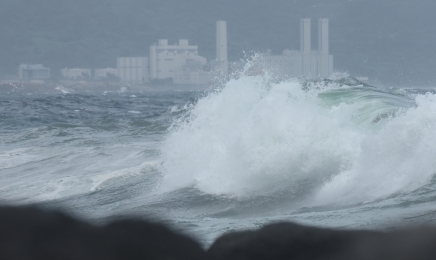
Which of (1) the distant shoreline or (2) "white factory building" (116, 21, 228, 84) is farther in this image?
(2) "white factory building" (116, 21, 228, 84)

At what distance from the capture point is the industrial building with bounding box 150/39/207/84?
326 ft

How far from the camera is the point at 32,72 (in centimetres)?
10150

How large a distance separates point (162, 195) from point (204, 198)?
0.75 m

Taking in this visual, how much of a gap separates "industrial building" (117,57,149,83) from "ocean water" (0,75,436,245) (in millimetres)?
92466

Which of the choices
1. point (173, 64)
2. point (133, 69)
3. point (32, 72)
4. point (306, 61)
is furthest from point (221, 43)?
point (32, 72)

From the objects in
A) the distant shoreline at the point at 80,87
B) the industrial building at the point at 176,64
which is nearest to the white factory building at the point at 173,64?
the industrial building at the point at 176,64

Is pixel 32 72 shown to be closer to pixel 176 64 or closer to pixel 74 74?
pixel 74 74

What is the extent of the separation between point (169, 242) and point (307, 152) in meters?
6.56

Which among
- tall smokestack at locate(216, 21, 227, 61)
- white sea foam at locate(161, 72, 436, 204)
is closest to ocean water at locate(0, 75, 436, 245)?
white sea foam at locate(161, 72, 436, 204)

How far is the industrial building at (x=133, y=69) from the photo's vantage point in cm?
10369

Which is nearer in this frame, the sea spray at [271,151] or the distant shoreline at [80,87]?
the sea spray at [271,151]

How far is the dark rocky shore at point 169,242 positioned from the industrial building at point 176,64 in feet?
315

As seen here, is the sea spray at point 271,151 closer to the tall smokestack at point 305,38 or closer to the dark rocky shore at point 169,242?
the dark rocky shore at point 169,242

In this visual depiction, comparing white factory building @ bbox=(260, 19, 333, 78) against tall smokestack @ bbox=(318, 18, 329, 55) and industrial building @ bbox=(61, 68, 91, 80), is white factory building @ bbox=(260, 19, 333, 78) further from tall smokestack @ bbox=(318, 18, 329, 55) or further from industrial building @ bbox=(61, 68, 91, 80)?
industrial building @ bbox=(61, 68, 91, 80)
